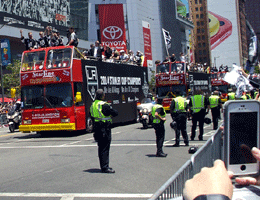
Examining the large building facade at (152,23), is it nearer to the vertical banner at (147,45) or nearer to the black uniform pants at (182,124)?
the vertical banner at (147,45)

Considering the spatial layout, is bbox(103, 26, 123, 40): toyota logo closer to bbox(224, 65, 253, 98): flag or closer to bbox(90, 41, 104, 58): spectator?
bbox(90, 41, 104, 58): spectator

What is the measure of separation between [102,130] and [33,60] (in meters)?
10.6

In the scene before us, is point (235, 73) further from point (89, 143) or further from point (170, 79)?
point (170, 79)

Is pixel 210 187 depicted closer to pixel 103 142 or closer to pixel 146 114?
pixel 103 142

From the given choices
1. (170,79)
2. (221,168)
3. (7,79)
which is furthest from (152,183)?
(7,79)

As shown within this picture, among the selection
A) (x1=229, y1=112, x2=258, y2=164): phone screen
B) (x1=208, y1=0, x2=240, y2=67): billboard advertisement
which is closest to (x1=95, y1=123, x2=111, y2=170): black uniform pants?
(x1=229, y1=112, x2=258, y2=164): phone screen

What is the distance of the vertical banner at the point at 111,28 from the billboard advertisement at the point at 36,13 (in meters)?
9.68

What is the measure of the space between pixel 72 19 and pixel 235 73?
6204 cm

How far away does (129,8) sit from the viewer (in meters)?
73.6

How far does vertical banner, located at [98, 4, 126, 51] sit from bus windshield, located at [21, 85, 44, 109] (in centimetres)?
3536

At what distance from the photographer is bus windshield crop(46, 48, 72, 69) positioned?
1794 centimetres

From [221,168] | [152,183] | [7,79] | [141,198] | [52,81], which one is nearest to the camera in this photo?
[221,168]

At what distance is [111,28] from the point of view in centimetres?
5394

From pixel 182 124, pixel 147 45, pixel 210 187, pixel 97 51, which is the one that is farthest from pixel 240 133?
pixel 147 45
